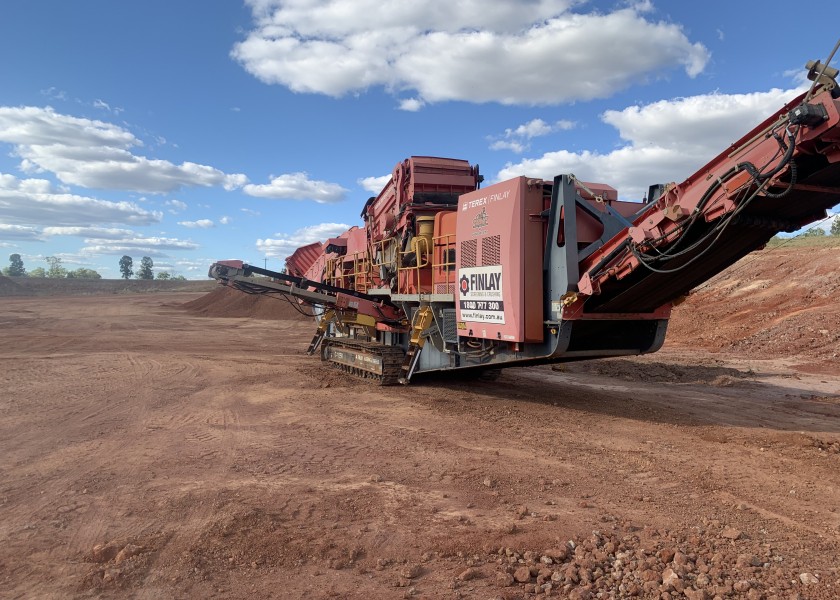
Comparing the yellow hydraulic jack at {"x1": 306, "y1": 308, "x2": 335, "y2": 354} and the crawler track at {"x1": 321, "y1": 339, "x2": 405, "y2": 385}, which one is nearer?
the crawler track at {"x1": 321, "y1": 339, "x2": 405, "y2": 385}

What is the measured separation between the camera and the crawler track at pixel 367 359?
10883mm

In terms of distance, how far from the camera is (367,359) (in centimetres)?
1143

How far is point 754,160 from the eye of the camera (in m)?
5.43

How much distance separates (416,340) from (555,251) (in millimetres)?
3651

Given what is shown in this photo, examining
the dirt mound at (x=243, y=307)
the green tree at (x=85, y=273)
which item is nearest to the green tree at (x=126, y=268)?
the green tree at (x=85, y=273)

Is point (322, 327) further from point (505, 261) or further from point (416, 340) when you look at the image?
point (505, 261)

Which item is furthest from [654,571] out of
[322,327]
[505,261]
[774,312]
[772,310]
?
[772,310]

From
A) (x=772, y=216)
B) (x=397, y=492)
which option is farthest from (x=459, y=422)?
(x=772, y=216)

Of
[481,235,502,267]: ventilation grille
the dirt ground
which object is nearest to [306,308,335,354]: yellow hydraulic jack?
the dirt ground

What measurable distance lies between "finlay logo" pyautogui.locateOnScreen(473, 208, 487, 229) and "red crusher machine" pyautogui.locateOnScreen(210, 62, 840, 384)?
0.16 feet

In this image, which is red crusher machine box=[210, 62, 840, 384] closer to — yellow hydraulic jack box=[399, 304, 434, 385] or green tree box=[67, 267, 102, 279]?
yellow hydraulic jack box=[399, 304, 434, 385]

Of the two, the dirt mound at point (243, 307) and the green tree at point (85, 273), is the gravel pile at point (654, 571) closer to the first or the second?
the dirt mound at point (243, 307)

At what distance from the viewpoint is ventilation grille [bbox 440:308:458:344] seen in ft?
30.6

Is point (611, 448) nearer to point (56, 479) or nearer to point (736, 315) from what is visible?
point (56, 479)
